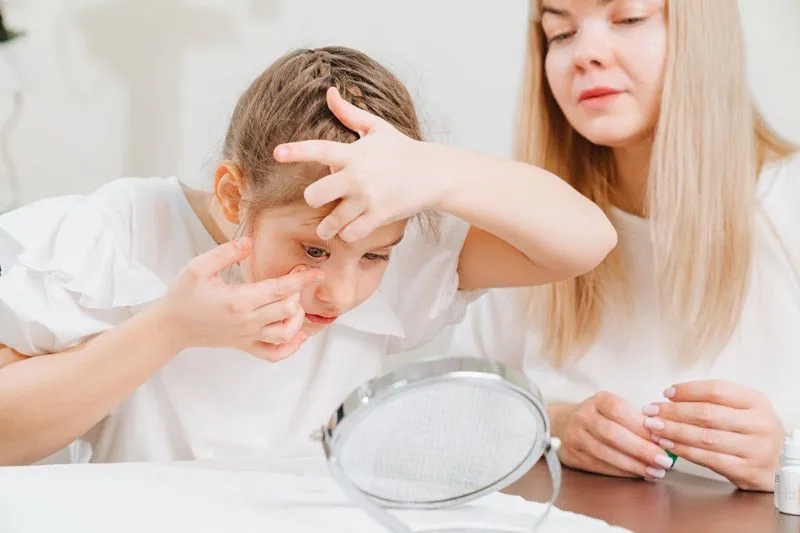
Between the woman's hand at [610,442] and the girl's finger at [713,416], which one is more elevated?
the girl's finger at [713,416]

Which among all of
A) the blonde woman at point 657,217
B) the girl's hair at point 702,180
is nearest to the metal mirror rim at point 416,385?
the blonde woman at point 657,217

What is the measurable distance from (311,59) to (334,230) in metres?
0.25

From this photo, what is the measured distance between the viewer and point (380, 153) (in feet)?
2.61

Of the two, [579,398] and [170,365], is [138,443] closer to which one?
[170,365]

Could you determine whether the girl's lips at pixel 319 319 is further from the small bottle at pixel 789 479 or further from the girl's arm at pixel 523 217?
the small bottle at pixel 789 479

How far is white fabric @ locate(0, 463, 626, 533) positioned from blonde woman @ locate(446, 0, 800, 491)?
1.10ft

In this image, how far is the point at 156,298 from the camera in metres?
0.99

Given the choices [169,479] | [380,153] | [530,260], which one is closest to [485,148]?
[530,260]

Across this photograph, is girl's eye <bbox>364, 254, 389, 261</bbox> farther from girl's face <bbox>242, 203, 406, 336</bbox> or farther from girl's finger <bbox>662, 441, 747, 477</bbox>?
girl's finger <bbox>662, 441, 747, 477</bbox>

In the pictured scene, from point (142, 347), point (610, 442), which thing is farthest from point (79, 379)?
point (610, 442)

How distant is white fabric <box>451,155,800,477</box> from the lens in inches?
46.3

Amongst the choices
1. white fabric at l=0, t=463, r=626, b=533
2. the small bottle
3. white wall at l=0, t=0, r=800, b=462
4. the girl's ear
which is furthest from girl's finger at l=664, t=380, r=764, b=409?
white wall at l=0, t=0, r=800, b=462

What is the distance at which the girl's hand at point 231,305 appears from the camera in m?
0.84

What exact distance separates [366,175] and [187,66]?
1017 millimetres
